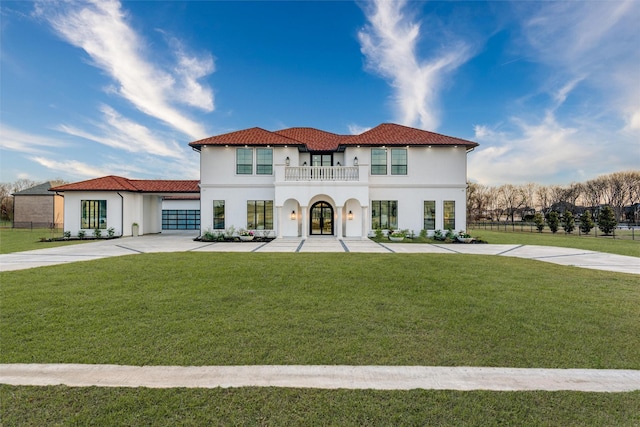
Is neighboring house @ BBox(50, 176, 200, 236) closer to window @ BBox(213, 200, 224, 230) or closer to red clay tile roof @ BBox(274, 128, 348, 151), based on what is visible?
window @ BBox(213, 200, 224, 230)

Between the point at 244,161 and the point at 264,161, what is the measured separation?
1.42 meters

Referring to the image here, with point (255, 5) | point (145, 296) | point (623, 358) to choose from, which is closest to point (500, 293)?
point (623, 358)

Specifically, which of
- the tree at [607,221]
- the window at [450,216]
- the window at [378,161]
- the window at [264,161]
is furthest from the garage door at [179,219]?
the tree at [607,221]

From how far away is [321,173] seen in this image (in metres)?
18.3

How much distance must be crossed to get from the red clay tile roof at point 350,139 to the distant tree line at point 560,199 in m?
33.1

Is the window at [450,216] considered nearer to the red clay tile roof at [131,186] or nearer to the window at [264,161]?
the window at [264,161]

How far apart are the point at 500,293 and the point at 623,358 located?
2.68 metres

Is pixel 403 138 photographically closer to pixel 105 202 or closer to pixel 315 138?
pixel 315 138

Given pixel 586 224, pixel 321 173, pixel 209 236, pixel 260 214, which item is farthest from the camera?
pixel 586 224

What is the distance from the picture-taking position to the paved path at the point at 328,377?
2871 mm

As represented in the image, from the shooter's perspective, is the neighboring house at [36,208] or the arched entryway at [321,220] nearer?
the arched entryway at [321,220]

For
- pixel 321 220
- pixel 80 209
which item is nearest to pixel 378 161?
pixel 321 220

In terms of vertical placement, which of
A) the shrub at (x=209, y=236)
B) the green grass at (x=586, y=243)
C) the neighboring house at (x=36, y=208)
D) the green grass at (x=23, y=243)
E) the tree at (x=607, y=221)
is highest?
the neighboring house at (x=36, y=208)

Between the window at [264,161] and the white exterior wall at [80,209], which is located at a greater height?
the window at [264,161]
